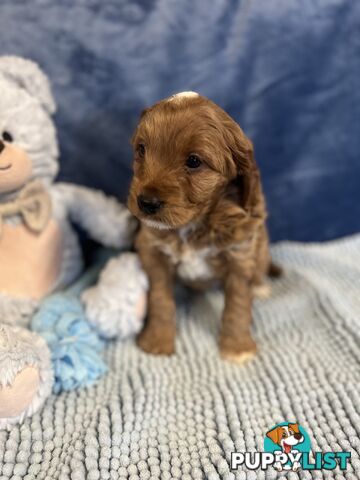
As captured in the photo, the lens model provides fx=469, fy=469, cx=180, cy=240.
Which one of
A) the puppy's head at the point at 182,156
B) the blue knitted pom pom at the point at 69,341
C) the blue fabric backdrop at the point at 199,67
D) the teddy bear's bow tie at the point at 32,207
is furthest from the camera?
the blue fabric backdrop at the point at 199,67

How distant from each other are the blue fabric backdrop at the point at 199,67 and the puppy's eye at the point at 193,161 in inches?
22.2

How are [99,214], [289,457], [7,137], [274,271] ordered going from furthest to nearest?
[274,271] < [99,214] < [7,137] < [289,457]

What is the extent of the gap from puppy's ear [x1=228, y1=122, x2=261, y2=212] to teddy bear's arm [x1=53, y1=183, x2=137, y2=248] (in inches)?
17.0

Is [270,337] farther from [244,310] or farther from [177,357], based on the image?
[177,357]

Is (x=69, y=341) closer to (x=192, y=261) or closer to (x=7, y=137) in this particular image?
(x=192, y=261)

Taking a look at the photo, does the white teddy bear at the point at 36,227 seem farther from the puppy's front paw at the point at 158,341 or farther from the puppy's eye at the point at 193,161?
the puppy's eye at the point at 193,161

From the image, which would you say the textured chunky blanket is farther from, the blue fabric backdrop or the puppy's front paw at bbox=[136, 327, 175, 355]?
the blue fabric backdrop

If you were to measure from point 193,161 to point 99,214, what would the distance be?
0.52m

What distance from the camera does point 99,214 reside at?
1.52 m

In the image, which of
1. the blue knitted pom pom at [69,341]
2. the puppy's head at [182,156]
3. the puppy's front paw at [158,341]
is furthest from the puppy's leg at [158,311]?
the puppy's head at [182,156]

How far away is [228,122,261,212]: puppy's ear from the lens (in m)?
1.13

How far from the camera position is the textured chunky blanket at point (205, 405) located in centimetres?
98

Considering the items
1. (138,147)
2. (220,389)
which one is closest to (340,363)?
(220,389)

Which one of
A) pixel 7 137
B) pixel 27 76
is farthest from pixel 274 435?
pixel 27 76
